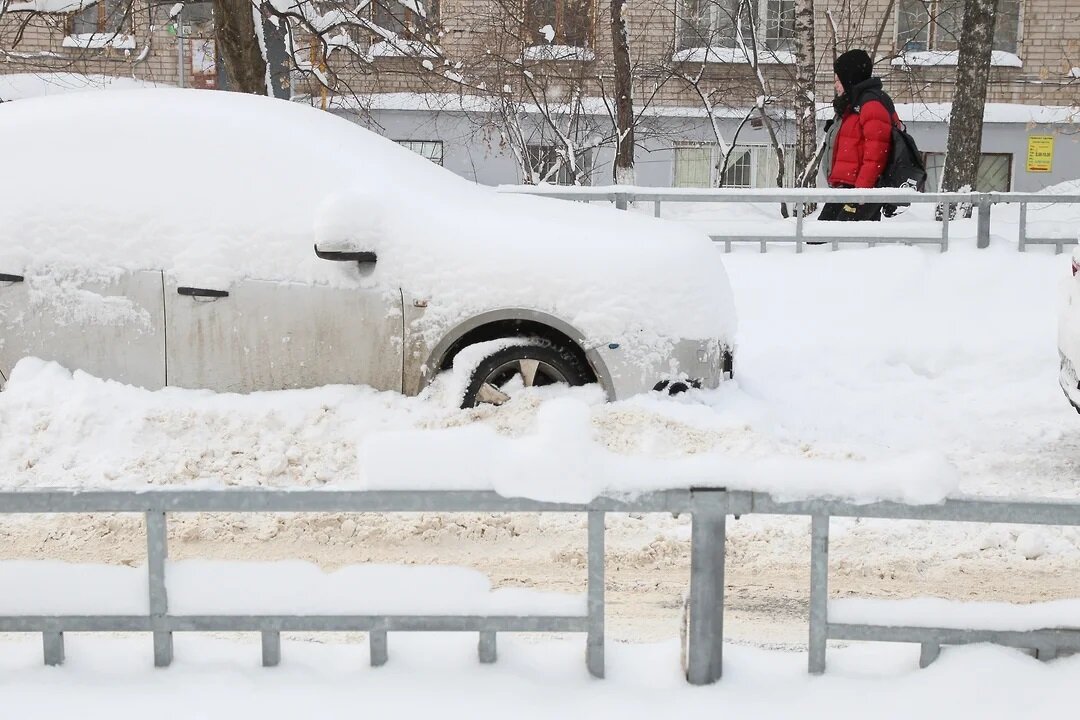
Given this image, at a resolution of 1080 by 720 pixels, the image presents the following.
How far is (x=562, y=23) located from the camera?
776 inches

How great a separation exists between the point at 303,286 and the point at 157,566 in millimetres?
2921

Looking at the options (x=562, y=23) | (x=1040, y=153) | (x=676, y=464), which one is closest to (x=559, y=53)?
(x=562, y=23)

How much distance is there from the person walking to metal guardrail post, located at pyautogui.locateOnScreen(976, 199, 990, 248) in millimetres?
923

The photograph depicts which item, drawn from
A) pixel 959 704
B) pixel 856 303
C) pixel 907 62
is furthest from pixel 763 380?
pixel 907 62

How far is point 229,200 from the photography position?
6.10 metres

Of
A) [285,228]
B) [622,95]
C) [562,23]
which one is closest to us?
[285,228]

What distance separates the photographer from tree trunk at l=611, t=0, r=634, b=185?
15.2m

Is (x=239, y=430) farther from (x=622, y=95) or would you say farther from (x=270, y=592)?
(x=622, y=95)

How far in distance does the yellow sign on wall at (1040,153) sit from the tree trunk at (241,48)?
40.3ft

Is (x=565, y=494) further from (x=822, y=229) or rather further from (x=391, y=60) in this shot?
(x=391, y=60)

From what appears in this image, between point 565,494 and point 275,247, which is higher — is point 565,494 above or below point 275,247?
below

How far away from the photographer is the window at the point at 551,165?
18453 mm

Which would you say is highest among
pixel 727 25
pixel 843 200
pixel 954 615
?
pixel 727 25

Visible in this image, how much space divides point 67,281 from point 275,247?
100 cm
